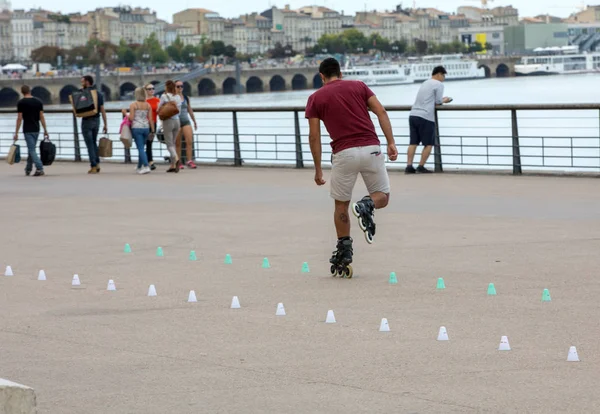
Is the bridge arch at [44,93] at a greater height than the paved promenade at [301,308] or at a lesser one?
greater

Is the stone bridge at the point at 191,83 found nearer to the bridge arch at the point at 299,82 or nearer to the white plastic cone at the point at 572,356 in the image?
the bridge arch at the point at 299,82

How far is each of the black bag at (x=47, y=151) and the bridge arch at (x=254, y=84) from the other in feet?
429

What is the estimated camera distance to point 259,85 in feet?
490

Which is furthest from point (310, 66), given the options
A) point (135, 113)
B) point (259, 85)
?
point (135, 113)

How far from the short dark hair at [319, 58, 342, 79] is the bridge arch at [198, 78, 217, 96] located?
441ft

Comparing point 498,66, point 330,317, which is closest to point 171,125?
point 330,317

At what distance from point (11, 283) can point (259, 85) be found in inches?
5591

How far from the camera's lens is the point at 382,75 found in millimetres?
138750

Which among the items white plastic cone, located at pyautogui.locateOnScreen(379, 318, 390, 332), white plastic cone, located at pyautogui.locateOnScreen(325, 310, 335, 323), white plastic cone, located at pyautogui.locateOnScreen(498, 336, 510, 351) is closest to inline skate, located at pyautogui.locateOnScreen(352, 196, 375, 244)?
white plastic cone, located at pyautogui.locateOnScreen(325, 310, 335, 323)

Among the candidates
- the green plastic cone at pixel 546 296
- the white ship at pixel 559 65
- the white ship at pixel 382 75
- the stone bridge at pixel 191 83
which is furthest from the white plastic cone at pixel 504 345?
the white ship at pixel 559 65

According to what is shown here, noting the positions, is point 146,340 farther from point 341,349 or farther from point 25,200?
point 25,200

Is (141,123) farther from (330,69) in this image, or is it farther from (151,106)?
(330,69)

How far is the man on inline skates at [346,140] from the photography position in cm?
806

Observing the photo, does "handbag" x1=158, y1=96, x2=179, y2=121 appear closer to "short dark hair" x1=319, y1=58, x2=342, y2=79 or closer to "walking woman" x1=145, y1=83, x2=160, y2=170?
"walking woman" x1=145, y1=83, x2=160, y2=170
